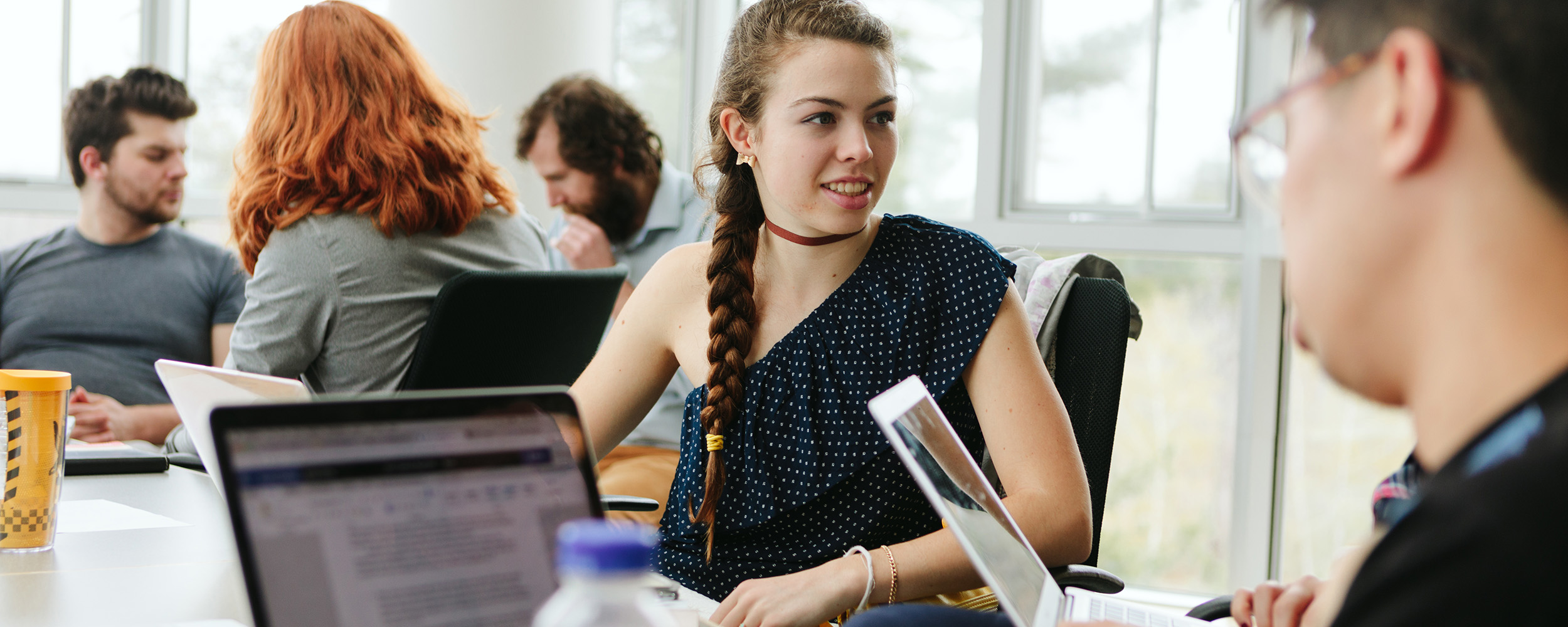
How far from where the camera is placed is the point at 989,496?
3.24ft

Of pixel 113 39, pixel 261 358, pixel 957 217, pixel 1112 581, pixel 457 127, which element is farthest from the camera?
pixel 113 39

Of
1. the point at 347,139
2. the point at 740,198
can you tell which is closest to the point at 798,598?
the point at 740,198

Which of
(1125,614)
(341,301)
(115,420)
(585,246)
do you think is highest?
(585,246)

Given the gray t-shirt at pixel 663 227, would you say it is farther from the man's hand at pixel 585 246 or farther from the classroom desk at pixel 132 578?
the classroom desk at pixel 132 578

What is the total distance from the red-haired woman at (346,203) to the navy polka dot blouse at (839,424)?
774 millimetres

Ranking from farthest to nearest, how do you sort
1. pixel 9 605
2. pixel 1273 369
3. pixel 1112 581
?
pixel 1273 369, pixel 1112 581, pixel 9 605

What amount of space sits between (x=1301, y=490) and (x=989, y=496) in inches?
99.0

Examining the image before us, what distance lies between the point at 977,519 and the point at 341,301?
140cm

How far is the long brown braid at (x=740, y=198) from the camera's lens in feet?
4.75

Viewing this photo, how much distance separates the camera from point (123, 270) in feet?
9.78

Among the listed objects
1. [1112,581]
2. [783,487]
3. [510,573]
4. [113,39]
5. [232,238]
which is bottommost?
[1112,581]

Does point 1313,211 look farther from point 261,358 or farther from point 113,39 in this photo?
point 113,39

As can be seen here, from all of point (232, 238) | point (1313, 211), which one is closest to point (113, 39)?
point (232, 238)

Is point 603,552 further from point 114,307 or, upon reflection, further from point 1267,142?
point 114,307
